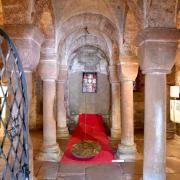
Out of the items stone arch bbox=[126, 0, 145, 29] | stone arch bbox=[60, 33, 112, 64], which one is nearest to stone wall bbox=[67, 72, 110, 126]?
stone arch bbox=[60, 33, 112, 64]

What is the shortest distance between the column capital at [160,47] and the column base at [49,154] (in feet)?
11.3

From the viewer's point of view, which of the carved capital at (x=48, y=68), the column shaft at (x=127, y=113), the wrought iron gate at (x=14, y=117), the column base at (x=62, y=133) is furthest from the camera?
the column base at (x=62, y=133)

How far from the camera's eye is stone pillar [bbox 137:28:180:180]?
3645 millimetres

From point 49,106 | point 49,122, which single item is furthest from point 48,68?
point 49,122

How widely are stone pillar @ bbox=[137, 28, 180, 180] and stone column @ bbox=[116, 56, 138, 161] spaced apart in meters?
2.32

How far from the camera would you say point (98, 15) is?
6.75 meters

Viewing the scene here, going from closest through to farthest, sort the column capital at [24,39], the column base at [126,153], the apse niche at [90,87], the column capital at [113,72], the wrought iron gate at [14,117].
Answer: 1. the wrought iron gate at [14,117]
2. the column capital at [24,39]
3. the column base at [126,153]
4. the column capital at [113,72]
5. the apse niche at [90,87]

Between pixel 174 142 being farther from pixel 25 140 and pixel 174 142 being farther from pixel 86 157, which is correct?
pixel 25 140

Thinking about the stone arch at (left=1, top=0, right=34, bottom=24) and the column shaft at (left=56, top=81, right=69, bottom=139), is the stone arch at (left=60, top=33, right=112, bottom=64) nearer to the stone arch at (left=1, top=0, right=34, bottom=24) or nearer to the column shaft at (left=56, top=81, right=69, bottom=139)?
the column shaft at (left=56, top=81, right=69, bottom=139)

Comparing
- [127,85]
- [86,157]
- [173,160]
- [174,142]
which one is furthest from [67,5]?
[174,142]

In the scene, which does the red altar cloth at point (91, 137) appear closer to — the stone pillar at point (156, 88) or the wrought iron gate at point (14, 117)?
the stone pillar at point (156, 88)

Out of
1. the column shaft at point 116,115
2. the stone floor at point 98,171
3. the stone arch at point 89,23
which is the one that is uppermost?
the stone arch at point 89,23

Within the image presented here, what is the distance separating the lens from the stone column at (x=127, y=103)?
20.0ft

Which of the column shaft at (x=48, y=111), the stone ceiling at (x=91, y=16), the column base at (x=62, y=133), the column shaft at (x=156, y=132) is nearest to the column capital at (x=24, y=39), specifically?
the stone ceiling at (x=91, y=16)
